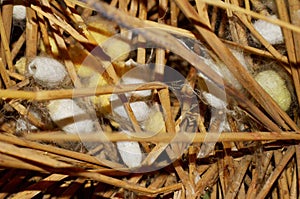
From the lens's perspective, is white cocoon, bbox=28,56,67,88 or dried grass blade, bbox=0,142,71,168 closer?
dried grass blade, bbox=0,142,71,168

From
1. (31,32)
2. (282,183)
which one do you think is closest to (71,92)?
(31,32)

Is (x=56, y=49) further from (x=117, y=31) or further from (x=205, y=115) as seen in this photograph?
(x=205, y=115)

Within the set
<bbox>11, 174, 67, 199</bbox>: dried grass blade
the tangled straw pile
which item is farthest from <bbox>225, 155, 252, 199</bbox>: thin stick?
<bbox>11, 174, 67, 199</bbox>: dried grass blade

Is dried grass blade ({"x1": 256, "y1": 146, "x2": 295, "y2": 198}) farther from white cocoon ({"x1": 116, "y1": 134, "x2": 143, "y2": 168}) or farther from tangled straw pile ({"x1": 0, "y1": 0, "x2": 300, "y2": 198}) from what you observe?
white cocoon ({"x1": 116, "y1": 134, "x2": 143, "y2": 168})

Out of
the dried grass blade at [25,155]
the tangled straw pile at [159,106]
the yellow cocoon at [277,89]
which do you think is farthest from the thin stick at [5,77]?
the yellow cocoon at [277,89]

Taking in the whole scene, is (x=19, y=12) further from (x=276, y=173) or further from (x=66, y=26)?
(x=276, y=173)

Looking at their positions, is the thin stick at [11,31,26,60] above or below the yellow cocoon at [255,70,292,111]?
above
